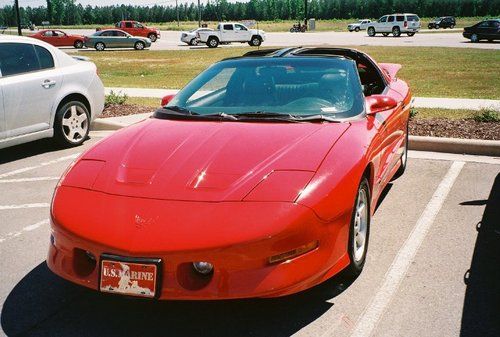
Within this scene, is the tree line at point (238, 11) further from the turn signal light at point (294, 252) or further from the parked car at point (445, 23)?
the turn signal light at point (294, 252)

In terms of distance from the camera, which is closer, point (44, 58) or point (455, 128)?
point (44, 58)

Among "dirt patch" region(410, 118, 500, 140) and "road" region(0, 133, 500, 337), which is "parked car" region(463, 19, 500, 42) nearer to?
"dirt patch" region(410, 118, 500, 140)

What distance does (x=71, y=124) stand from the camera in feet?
25.0

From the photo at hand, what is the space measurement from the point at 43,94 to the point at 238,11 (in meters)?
149

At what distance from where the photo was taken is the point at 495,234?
441 centimetres

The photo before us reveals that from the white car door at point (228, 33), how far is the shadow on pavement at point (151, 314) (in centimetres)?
3741

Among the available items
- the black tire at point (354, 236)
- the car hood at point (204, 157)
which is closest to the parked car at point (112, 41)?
the car hood at point (204, 157)

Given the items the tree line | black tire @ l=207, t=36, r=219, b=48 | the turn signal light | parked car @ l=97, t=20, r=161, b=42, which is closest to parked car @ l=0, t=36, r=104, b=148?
the turn signal light

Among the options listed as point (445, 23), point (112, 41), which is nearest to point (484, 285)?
point (112, 41)

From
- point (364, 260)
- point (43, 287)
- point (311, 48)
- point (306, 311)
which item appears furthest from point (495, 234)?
point (43, 287)

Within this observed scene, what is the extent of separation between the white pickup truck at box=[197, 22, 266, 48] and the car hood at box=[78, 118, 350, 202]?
35.4 metres

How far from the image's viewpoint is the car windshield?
407 cm

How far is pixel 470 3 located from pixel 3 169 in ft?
357

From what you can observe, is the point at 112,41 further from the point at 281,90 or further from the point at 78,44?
the point at 281,90
